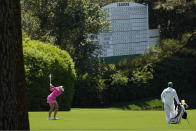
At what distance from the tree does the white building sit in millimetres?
33973

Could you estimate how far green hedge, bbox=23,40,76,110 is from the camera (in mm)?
29578

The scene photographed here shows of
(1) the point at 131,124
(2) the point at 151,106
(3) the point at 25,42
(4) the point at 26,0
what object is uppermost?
(4) the point at 26,0

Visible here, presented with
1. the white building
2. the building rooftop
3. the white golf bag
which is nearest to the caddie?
the white golf bag

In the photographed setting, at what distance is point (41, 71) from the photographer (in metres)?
29.7

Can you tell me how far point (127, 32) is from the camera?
44781mm

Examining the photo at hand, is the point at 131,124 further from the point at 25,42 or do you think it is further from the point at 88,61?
the point at 88,61

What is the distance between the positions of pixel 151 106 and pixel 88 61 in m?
5.07

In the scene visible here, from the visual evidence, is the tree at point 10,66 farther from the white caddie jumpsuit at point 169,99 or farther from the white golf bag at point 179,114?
the white golf bag at point 179,114

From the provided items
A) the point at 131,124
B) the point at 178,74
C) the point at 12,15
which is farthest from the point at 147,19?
the point at 12,15

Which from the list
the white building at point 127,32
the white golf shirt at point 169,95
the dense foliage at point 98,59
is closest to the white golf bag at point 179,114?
the white golf shirt at point 169,95

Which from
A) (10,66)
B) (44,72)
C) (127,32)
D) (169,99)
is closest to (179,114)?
(169,99)

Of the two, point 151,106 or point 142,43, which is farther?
point 142,43

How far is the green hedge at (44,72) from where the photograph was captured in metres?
29.6

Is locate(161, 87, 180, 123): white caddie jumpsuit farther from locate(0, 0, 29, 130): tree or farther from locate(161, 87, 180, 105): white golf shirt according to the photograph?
locate(0, 0, 29, 130): tree
